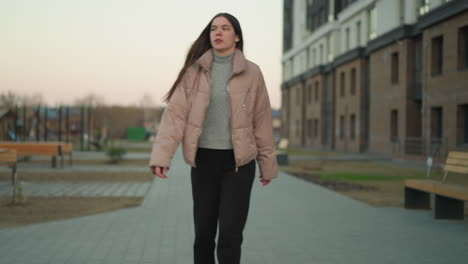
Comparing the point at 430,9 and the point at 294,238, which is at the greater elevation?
the point at 430,9

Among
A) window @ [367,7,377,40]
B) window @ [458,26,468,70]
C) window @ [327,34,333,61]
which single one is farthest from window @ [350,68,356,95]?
window @ [458,26,468,70]

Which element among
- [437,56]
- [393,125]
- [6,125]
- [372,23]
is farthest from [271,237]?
[372,23]

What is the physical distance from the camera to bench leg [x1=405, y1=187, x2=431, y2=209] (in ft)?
31.6

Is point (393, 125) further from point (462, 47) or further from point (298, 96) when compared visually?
point (298, 96)

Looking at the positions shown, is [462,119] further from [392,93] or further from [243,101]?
[243,101]

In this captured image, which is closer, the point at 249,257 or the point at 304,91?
the point at 249,257

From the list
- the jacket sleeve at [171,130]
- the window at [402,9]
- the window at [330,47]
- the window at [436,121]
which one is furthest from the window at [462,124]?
the window at [330,47]

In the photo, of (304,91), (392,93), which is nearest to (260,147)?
(392,93)

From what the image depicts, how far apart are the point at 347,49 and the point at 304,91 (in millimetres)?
13296

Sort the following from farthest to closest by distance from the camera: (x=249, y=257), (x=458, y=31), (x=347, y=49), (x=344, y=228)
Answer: (x=347, y=49) < (x=458, y=31) < (x=344, y=228) < (x=249, y=257)

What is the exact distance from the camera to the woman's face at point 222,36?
3.97 metres

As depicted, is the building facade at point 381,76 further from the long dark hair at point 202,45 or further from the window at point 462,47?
the long dark hair at point 202,45

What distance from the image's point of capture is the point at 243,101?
3.89 m

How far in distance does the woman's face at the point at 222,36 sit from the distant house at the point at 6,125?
30458mm
